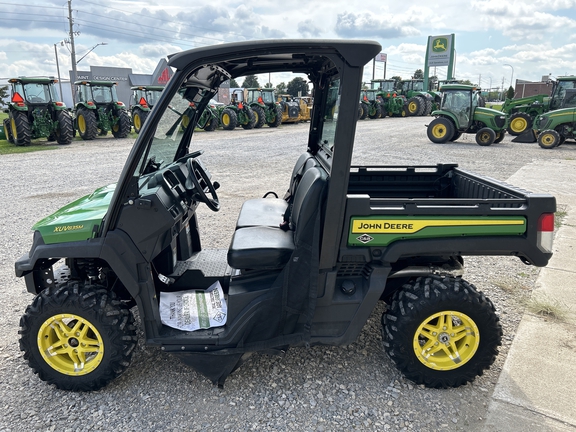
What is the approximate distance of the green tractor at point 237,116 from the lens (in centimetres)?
1989

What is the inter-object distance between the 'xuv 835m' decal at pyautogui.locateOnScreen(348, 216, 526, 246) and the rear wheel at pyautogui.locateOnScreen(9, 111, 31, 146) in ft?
47.6

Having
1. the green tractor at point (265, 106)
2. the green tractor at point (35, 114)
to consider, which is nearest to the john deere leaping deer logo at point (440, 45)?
the green tractor at point (265, 106)

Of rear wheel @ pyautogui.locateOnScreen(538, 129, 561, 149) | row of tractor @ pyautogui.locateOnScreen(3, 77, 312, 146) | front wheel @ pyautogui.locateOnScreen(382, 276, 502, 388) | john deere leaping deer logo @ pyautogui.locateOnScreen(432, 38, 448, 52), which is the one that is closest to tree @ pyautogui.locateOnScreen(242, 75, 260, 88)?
row of tractor @ pyautogui.locateOnScreen(3, 77, 312, 146)

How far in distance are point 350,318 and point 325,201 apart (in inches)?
27.8

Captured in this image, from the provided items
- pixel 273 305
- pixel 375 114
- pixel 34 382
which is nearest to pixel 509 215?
pixel 273 305

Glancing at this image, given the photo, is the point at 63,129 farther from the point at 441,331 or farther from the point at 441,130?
the point at 441,331

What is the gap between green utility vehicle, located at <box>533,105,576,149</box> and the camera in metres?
14.4

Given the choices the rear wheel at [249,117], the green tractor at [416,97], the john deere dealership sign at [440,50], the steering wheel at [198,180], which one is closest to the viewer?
the steering wheel at [198,180]

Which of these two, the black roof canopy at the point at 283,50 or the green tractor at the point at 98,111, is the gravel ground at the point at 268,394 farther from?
the green tractor at the point at 98,111

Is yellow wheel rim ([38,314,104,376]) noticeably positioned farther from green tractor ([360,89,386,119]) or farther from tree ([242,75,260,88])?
green tractor ([360,89,386,119])

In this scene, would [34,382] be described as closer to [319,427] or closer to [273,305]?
[273,305]

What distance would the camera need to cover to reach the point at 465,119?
15.5 meters

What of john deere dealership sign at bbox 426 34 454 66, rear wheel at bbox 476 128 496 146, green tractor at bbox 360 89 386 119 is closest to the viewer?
rear wheel at bbox 476 128 496 146

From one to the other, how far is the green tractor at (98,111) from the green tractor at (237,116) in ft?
15.6
